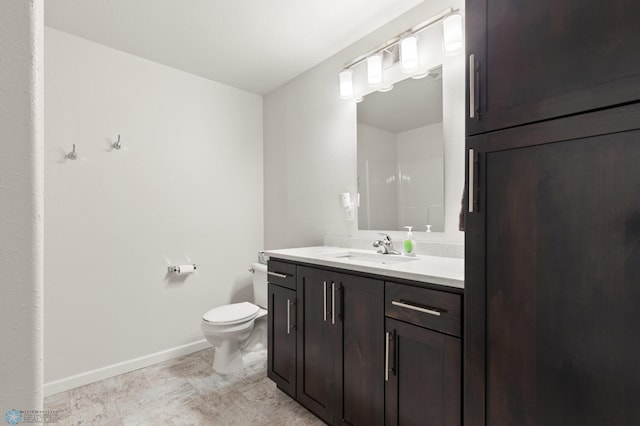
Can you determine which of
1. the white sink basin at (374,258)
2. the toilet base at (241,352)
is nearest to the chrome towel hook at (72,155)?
the toilet base at (241,352)

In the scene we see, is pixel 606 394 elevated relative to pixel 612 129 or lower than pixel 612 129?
lower

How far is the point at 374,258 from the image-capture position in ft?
6.55

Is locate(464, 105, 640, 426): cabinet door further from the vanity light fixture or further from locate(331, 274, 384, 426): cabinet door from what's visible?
the vanity light fixture

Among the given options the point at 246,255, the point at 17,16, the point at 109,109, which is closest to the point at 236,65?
the point at 109,109

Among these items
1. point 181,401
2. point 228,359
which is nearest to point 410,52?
point 228,359

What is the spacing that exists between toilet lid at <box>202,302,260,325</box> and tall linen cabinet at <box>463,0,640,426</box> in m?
1.67

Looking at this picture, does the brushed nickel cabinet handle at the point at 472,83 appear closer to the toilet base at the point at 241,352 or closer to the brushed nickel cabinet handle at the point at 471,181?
the brushed nickel cabinet handle at the point at 471,181

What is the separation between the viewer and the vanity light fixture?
1650 mm

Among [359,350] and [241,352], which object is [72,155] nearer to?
[241,352]

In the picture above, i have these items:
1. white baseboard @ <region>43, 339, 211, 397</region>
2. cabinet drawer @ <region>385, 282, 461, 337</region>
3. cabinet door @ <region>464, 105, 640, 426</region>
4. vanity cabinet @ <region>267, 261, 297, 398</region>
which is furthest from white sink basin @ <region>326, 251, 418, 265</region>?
white baseboard @ <region>43, 339, 211, 397</region>

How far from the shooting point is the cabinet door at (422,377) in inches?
44.1

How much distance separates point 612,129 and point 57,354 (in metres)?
3.17

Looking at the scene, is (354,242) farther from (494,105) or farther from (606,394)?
(606,394)

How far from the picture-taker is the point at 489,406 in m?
0.99
